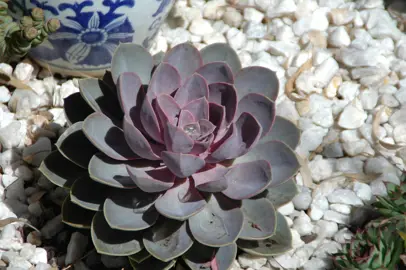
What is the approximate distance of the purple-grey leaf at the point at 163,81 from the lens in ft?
3.93

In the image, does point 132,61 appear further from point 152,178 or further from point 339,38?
point 339,38

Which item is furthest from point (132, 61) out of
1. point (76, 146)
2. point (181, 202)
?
point (181, 202)

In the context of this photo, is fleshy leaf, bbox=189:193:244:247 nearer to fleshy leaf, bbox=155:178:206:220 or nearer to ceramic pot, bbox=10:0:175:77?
fleshy leaf, bbox=155:178:206:220

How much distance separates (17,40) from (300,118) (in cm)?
76

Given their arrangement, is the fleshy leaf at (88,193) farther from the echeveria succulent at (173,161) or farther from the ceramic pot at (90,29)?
the ceramic pot at (90,29)

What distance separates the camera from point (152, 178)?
117 centimetres

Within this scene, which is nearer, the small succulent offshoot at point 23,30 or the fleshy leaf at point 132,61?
the fleshy leaf at point 132,61

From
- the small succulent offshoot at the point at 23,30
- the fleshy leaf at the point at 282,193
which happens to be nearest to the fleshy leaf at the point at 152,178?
the fleshy leaf at the point at 282,193

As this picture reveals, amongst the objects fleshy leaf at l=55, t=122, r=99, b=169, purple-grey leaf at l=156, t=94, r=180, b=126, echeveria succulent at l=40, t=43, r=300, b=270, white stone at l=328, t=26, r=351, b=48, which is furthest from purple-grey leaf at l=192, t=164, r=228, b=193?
white stone at l=328, t=26, r=351, b=48

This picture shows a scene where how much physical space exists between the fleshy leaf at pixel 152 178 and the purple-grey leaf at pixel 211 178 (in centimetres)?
5

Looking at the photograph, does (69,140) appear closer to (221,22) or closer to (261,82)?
(261,82)

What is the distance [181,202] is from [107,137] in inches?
Answer: 7.4

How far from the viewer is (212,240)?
1166 mm

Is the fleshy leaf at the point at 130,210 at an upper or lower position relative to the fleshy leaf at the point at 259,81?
lower
